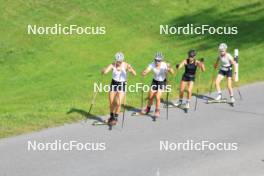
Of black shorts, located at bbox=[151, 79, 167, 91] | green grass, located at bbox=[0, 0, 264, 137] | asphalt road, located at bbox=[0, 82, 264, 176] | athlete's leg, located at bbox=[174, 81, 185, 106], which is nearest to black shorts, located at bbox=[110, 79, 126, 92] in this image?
asphalt road, located at bbox=[0, 82, 264, 176]

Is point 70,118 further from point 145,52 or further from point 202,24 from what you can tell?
point 202,24

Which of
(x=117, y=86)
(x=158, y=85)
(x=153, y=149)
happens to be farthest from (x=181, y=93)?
(x=153, y=149)

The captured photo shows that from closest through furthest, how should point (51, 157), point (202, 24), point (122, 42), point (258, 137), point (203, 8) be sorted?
point (51, 157) < point (258, 137) < point (122, 42) < point (202, 24) < point (203, 8)

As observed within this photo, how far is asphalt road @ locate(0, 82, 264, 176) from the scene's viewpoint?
13.9 m

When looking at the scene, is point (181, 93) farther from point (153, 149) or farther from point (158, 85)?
point (153, 149)

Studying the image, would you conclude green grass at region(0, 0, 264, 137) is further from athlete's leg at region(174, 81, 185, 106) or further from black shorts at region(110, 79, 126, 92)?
black shorts at region(110, 79, 126, 92)

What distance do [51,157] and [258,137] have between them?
5879mm

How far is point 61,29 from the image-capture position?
4403cm

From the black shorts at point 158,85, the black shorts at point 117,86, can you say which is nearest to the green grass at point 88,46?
the black shorts at point 117,86

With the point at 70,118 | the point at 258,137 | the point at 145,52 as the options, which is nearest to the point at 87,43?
the point at 145,52

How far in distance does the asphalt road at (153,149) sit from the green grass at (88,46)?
1.69m

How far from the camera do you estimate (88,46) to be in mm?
40188

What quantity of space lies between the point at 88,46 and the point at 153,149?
25245 mm

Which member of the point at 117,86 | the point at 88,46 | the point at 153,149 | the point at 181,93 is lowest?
the point at 153,149
